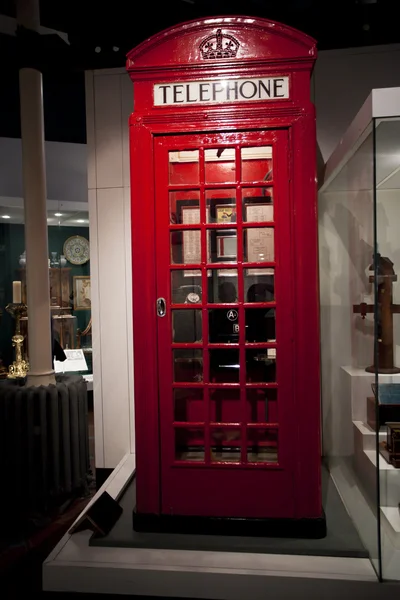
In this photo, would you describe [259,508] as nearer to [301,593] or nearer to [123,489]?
[301,593]

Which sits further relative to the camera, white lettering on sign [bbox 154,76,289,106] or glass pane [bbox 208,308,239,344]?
glass pane [bbox 208,308,239,344]

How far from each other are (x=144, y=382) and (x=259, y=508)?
0.88 metres

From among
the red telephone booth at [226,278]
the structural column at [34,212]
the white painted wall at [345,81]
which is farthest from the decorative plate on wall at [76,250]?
the red telephone booth at [226,278]

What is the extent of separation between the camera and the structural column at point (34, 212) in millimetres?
3721

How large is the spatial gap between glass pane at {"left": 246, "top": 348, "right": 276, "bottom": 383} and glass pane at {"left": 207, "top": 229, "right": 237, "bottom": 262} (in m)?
0.50

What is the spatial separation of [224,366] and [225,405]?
0.73ft

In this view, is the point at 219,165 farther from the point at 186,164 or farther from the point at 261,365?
the point at 261,365

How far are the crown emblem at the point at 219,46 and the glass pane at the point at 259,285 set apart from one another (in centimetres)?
110

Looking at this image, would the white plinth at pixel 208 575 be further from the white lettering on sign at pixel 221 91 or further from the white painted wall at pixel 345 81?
the white painted wall at pixel 345 81

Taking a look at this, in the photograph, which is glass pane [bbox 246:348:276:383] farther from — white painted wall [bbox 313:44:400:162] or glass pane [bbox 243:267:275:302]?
white painted wall [bbox 313:44:400:162]

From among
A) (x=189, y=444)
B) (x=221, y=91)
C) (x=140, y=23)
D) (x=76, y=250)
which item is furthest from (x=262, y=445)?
(x=76, y=250)

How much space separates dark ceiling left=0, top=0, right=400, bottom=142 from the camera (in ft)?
10.5

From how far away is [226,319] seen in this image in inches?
97.2

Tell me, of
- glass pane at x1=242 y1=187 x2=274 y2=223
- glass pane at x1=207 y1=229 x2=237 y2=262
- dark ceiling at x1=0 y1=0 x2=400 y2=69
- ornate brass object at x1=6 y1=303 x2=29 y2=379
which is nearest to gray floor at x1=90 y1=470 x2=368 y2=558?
glass pane at x1=207 y1=229 x2=237 y2=262
